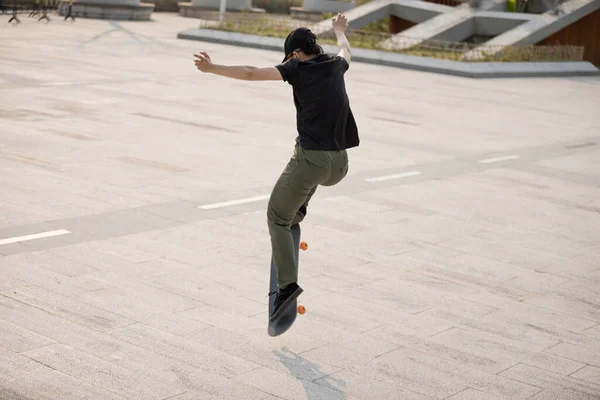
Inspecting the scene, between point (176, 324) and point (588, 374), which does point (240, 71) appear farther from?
point (588, 374)

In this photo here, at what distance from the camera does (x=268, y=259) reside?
8266 mm

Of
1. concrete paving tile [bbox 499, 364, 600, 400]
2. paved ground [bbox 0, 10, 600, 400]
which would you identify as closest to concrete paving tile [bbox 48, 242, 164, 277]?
paved ground [bbox 0, 10, 600, 400]

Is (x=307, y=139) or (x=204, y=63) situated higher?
(x=204, y=63)

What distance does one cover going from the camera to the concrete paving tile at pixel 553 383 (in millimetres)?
5902

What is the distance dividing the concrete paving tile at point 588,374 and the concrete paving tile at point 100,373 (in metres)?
2.56

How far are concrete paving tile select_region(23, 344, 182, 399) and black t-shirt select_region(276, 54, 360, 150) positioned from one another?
1756mm

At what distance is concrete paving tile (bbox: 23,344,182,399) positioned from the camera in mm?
5391

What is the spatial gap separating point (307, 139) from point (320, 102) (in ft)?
0.81

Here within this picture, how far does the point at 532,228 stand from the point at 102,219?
441cm

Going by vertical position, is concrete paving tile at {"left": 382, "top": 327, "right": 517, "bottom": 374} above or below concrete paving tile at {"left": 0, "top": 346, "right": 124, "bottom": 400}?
below

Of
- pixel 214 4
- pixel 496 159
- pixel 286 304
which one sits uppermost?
pixel 214 4

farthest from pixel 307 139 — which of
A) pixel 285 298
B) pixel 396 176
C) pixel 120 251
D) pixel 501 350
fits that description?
pixel 396 176

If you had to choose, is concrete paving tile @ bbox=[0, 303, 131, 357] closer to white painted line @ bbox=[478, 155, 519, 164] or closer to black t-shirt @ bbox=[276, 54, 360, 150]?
black t-shirt @ bbox=[276, 54, 360, 150]

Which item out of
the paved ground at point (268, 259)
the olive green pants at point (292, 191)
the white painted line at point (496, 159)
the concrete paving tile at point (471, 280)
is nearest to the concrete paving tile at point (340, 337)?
the paved ground at point (268, 259)
